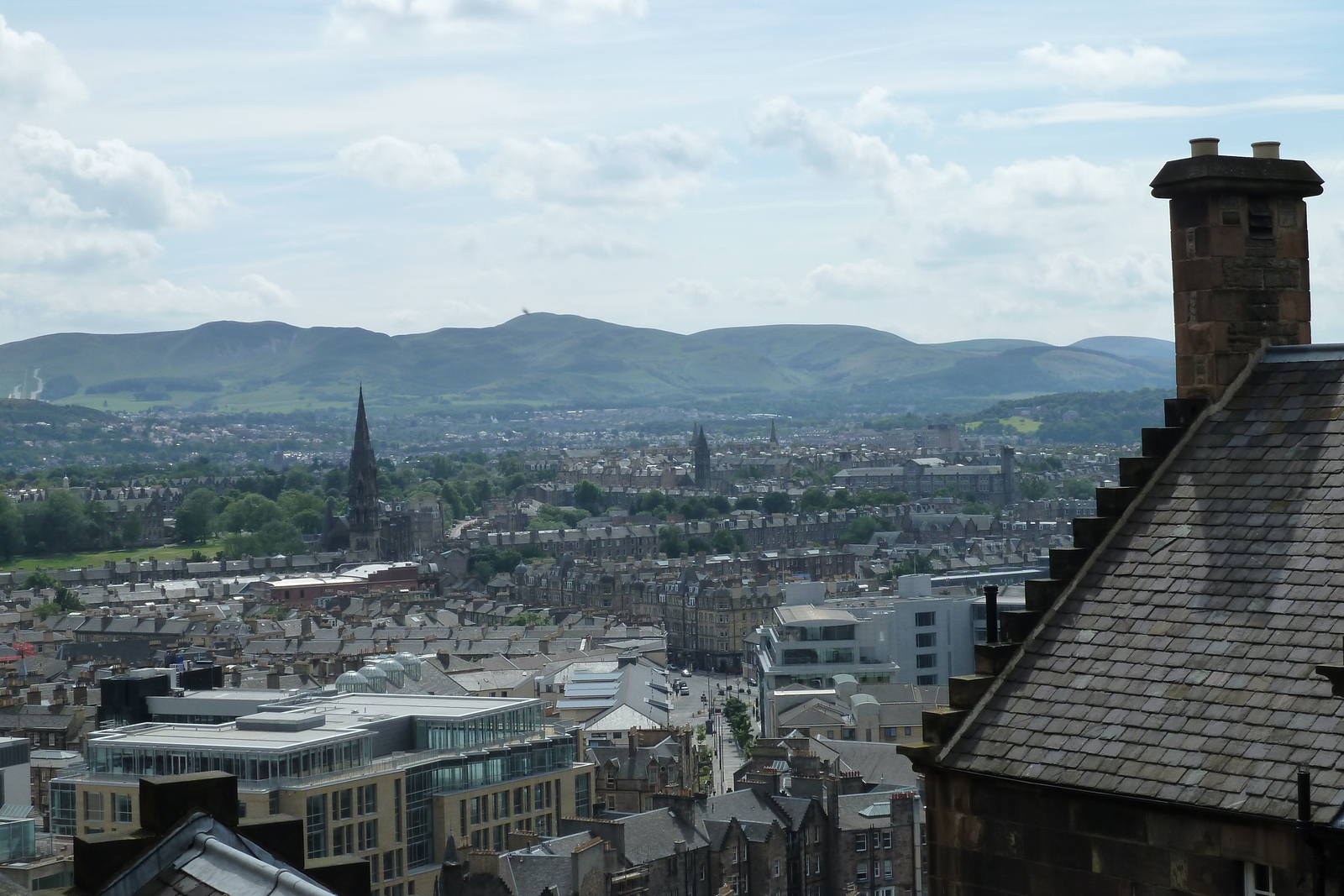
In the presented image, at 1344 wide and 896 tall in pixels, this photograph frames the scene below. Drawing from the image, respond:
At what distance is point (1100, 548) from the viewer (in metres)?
9.93

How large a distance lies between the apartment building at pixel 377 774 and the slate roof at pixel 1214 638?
4119cm

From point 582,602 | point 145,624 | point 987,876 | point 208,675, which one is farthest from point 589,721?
point 582,602

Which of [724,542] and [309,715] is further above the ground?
[309,715]

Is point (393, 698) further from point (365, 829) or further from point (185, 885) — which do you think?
point (185, 885)

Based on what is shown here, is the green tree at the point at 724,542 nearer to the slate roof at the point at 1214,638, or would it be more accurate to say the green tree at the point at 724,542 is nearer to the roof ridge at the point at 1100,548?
the roof ridge at the point at 1100,548

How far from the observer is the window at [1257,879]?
321 inches

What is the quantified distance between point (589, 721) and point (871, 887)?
27.0 meters

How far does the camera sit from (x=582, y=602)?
6294 inches

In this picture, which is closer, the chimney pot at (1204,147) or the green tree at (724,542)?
the chimney pot at (1204,147)

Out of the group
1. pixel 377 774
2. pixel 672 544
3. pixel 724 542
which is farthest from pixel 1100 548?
pixel 672 544

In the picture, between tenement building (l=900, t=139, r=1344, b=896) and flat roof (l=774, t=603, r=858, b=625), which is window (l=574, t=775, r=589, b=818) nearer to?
flat roof (l=774, t=603, r=858, b=625)

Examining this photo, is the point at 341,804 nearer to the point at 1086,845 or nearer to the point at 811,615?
the point at 811,615

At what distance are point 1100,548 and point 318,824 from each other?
43266 mm

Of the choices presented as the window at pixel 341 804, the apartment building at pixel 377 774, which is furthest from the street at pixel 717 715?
the window at pixel 341 804
